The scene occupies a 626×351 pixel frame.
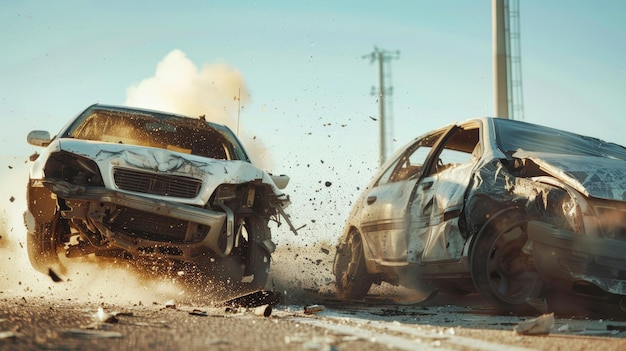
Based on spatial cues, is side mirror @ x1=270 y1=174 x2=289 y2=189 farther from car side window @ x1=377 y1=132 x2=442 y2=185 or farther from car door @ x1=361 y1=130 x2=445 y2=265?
car side window @ x1=377 y1=132 x2=442 y2=185

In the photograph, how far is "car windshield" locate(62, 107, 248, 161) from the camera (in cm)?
886

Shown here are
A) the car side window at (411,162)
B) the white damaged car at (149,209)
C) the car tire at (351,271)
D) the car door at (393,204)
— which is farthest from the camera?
the car tire at (351,271)

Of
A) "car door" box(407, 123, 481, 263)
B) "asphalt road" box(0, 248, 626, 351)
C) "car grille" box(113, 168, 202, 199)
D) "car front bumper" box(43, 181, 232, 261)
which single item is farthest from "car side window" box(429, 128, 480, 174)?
"car grille" box(113, 168, 202, 199)

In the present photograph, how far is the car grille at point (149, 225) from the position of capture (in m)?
7.47

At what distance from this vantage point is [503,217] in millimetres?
6582

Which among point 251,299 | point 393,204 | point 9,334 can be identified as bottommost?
point 251,299

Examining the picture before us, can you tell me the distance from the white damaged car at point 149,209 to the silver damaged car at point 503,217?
4.09 ft

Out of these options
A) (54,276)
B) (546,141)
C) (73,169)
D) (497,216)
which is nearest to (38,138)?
(73,169)

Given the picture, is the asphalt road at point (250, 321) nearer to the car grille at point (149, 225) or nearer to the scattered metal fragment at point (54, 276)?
the scattered metal fragment at point (54, 276)

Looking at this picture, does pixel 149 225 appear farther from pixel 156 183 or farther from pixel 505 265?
pixel 505 265

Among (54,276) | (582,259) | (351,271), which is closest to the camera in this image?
(582,259)

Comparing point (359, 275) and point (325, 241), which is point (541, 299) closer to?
point (359, 275)

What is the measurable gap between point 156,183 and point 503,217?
10.0ft

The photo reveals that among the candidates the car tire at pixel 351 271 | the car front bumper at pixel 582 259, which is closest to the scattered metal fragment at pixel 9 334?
the car front bumper at pixel 582 259
